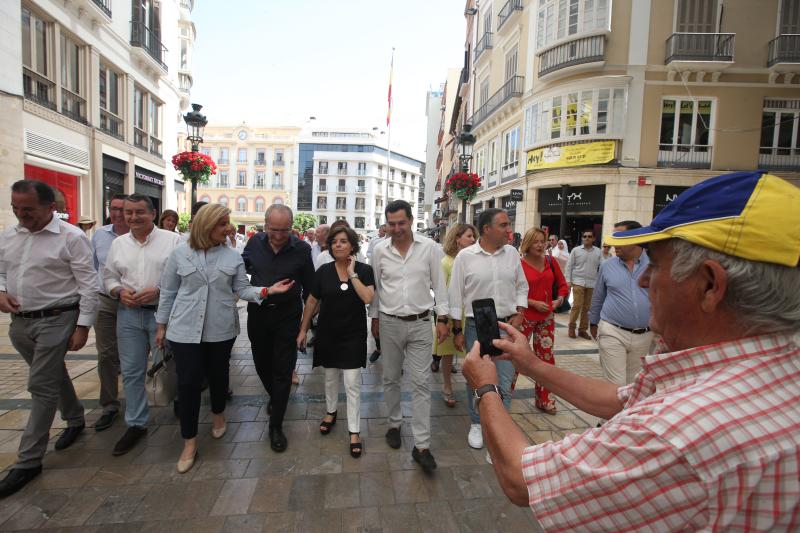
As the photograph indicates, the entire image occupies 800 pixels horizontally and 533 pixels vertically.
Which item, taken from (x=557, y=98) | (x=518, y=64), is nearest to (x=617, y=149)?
(x=557, y=98)

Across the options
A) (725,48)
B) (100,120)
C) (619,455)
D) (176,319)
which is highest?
(725,48)

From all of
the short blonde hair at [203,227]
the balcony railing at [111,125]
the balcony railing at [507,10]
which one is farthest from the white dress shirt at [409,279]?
the balcony railing at [507,10]

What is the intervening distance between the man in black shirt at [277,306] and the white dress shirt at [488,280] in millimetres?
1471

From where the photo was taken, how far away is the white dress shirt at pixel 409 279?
3.76 m

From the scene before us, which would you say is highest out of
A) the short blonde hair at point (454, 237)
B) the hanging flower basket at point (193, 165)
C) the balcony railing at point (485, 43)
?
the balcony railing at point (485, 43)

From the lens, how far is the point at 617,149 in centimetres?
1619

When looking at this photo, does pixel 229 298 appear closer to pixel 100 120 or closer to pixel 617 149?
pixel 100 120

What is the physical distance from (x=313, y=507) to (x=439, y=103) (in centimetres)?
6274

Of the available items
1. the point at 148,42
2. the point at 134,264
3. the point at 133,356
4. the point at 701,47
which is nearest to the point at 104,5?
the point at 148,42

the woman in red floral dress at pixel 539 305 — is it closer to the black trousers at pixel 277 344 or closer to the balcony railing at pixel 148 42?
the black trousers at pixel 277 344

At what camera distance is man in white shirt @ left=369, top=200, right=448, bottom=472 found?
3717 millimetres

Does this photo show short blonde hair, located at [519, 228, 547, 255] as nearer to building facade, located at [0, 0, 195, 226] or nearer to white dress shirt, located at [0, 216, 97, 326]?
white dress shirt, located at [0, 216, 97, 326]

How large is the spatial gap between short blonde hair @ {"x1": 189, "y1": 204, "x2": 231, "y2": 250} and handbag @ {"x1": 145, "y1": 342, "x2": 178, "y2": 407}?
1.00 meters

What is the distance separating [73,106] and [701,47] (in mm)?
22063
